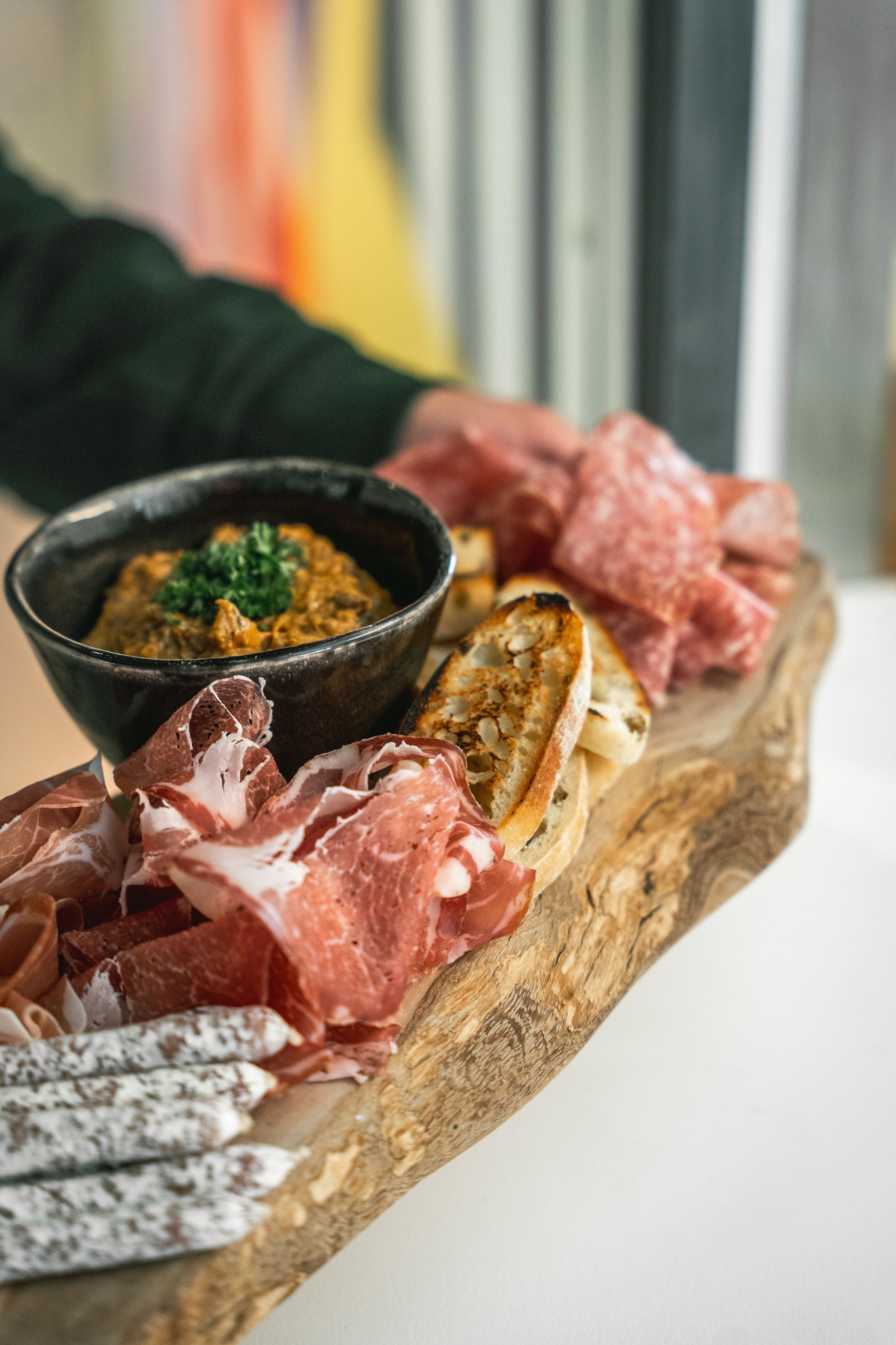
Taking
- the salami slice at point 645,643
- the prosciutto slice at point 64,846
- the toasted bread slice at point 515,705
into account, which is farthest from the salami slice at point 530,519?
the prosciutto slice at point 64,846

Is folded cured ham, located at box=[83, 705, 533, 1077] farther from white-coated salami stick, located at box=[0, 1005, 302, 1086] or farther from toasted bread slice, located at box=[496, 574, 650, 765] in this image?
toasted bread slice, located at box=[496, 574, 650, 765]

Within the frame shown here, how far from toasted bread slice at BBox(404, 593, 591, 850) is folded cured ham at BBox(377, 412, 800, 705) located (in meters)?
0.19

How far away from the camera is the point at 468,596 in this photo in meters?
1.26

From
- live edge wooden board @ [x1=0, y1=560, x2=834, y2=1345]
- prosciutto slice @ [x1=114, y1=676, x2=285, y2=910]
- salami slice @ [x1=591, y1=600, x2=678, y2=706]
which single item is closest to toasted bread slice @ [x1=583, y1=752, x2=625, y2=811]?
live edge wooden board @ [x1=0, y1=560, x2=834, y2=1345]

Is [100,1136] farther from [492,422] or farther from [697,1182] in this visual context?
[492,422]

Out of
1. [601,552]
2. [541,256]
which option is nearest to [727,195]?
[541,256]

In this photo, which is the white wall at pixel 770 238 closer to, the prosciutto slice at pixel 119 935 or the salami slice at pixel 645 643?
the salami slice at pixel 645 643

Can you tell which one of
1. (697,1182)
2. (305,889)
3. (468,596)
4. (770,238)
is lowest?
(697,1182)

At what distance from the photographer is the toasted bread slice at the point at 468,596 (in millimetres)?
1255

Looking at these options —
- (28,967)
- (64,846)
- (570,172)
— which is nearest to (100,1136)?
(28,967)

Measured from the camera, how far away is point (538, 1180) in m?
0.96

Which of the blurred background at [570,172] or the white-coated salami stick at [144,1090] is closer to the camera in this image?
the white-coated salami stick at [144,1090]

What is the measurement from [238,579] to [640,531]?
1.63 ft

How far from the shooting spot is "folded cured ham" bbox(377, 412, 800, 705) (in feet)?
4.09
